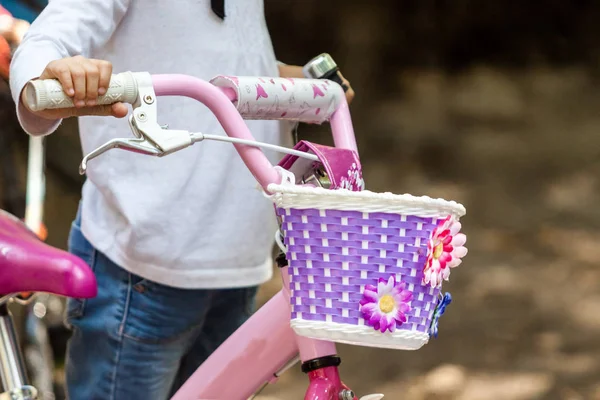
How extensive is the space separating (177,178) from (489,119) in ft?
4.34

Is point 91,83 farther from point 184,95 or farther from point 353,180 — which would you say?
point 353,180

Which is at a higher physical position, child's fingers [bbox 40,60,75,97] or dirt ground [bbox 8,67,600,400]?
child's fingers [bbox 40,60,75,97]

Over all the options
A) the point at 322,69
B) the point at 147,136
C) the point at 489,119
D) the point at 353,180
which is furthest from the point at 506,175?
the point at 147,136

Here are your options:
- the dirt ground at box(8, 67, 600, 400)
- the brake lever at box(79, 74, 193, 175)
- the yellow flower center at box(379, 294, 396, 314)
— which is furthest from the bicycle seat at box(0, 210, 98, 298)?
the dirt ground at box(8, 67, 600, 400)

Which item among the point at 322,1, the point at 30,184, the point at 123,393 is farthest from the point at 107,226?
the point at 322,1

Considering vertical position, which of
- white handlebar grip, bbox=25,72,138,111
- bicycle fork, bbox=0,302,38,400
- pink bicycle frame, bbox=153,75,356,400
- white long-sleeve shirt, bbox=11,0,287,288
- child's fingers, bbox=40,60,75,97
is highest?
child's fingers, bbox=40,60,75,97

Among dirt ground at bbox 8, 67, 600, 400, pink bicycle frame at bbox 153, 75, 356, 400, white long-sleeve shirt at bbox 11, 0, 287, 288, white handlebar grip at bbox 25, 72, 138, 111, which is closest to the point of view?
white handlebar grip at bbox 25, 72, 138, 111

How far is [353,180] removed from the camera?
0.60 meters

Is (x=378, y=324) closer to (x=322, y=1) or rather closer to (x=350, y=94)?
(x=350, y=94)

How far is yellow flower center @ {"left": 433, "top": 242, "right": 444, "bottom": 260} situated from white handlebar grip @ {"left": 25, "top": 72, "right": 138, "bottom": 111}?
0.74 ft

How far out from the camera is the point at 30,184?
48.8 inches

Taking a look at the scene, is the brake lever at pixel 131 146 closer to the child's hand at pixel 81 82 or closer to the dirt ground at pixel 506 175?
the child's hand at pixel 81 82

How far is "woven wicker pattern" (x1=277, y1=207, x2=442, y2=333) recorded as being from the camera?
0.52 metres

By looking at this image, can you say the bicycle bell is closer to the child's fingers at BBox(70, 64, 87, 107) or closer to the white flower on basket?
the white flower on basket
